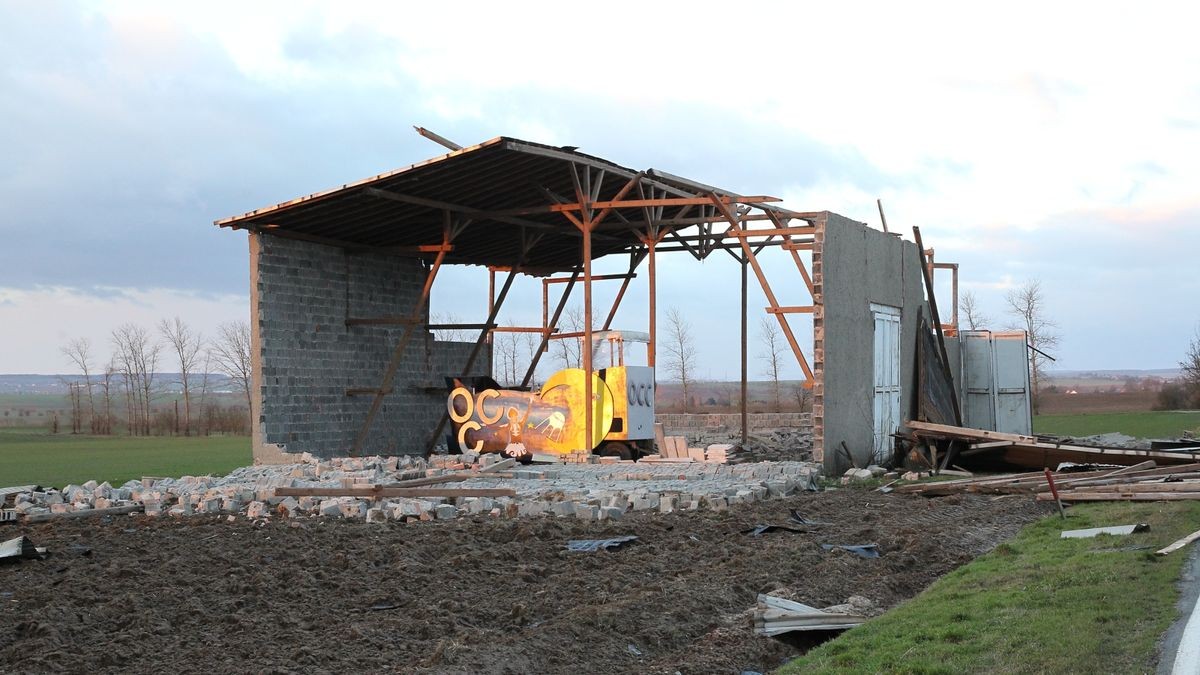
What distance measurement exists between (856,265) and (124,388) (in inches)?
2168

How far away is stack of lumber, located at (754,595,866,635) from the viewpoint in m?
8.75

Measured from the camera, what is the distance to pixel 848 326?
69.4ft

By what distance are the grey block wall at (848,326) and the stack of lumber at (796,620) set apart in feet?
35.6

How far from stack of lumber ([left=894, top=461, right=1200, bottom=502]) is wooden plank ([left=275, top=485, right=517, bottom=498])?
19.0ft

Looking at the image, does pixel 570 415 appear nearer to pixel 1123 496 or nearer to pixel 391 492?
pixel 391 492

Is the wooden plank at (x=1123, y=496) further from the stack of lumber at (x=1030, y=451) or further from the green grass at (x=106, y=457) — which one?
the green grass at (x=106, y=457)

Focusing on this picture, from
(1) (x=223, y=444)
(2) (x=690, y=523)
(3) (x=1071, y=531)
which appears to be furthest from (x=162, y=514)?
(1) (x=223, y=444)

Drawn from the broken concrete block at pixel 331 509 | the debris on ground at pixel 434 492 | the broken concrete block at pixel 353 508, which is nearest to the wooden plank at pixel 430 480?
the debris on ground at pixel 434 492

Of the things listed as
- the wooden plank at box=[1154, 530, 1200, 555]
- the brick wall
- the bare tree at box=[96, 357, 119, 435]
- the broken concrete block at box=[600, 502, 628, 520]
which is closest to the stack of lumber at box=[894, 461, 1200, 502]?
the wooden plank at box=[1154, 530, 1200, 555]

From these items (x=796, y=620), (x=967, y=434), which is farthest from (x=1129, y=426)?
(x=796, y=620)

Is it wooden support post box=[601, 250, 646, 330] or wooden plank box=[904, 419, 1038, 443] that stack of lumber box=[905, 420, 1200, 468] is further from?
wooden support post box=[601, 250, 646, 330]

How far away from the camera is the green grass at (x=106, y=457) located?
25922 millimetres

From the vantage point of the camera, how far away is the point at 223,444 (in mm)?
44625

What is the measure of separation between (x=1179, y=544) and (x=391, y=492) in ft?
31.7
